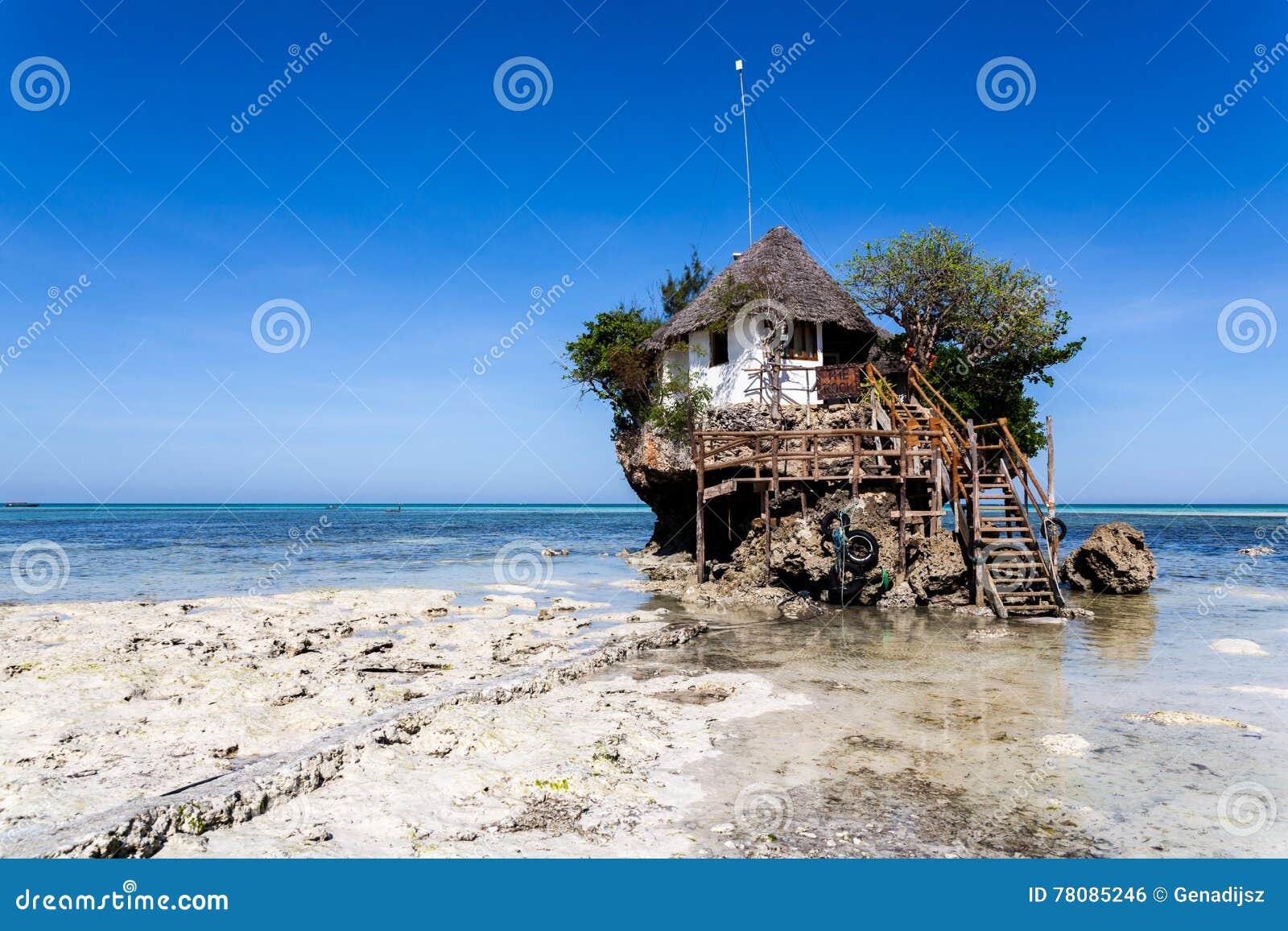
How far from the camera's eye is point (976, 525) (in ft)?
55.9

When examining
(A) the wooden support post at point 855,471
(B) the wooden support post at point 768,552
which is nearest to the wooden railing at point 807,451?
(A) the wooden support post at point 855,471

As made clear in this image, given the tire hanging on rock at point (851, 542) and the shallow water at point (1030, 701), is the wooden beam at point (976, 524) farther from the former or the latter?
the tire hanging on rock at point (851, 542)

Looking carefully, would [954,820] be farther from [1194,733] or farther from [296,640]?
[296,640]

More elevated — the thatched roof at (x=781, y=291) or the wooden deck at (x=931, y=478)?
the thatched roof at (x=781, y=291)

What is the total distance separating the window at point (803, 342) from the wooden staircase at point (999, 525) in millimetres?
4144

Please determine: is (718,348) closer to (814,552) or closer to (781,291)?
(781,291)

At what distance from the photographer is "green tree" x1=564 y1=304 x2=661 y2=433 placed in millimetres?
25562

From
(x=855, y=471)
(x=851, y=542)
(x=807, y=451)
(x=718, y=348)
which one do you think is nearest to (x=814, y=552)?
(x=851, y=542)

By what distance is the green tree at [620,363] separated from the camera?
2556cm

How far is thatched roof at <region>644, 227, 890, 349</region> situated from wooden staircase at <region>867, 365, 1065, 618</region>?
4.76 m

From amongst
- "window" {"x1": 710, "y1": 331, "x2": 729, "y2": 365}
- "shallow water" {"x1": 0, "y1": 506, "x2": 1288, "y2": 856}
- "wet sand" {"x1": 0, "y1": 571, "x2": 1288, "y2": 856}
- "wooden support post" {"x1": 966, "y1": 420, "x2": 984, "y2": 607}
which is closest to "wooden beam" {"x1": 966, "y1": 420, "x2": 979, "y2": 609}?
"wooden support post" {"x1": 966, "y1": 420, "x2": 984, "y2": 607}

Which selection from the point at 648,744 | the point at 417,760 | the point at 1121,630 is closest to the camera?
the point at 417,760

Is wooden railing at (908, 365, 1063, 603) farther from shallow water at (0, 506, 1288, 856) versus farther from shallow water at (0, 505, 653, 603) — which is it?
shallow water at (0, 505, 653, 603)

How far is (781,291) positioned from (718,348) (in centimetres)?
262
